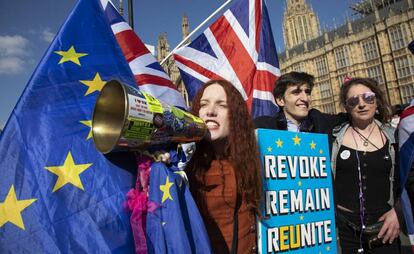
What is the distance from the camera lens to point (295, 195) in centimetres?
161

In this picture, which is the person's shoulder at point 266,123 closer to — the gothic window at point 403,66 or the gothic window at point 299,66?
the gothic window at point 403,66

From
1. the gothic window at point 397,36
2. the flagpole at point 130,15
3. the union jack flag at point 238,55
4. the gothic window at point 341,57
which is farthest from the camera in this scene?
the gothic window at point 341,57

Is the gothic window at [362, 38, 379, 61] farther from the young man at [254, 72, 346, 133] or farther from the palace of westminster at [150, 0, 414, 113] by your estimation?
the young man at [254, 72, 346, 133]

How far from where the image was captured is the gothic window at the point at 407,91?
2858cm

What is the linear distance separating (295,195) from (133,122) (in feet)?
3.41

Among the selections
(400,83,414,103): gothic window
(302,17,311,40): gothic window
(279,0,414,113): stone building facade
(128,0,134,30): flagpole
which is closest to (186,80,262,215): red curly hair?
(128,0,134,30): flagpole

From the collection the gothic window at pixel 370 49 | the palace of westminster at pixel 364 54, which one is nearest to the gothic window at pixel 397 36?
the palace of westminster at pixel 364 54

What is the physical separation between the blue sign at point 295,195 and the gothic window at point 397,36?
34.0 metres

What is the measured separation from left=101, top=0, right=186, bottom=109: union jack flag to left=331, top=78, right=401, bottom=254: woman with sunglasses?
180 centimetres

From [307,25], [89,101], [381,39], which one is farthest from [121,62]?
[307,25]

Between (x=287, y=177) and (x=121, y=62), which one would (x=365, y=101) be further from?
(x=121, y=62)

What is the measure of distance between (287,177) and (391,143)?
3.02 ft

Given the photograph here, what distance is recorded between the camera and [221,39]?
4137 millimetres

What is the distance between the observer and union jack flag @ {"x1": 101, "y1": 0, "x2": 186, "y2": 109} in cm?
293
